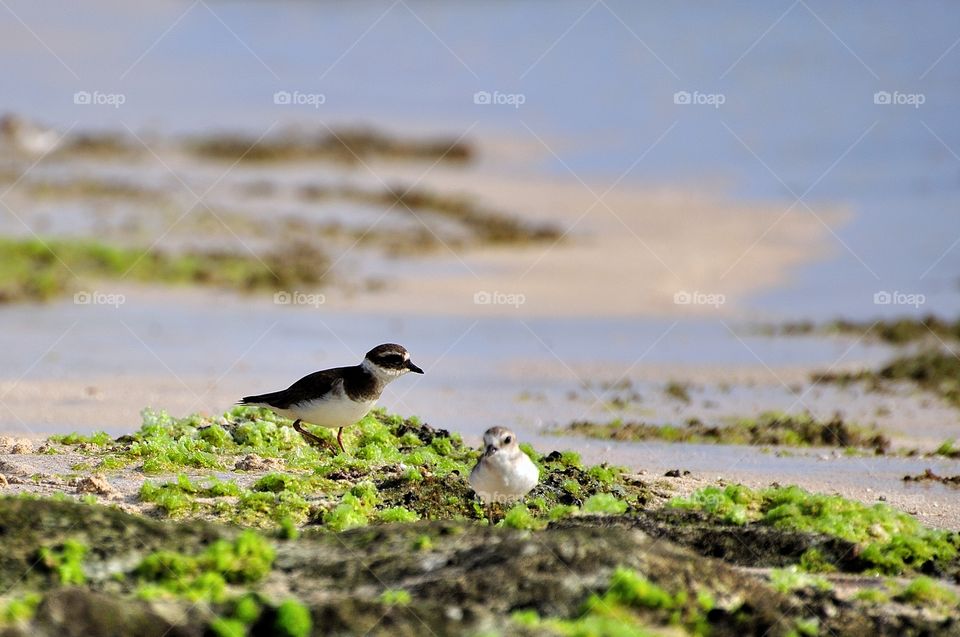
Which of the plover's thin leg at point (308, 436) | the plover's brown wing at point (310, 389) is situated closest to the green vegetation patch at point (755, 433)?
the plover's thin leg at point (308, 436)

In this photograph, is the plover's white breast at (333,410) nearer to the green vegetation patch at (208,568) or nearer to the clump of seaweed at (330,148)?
the green vegetation patch at (208,568)

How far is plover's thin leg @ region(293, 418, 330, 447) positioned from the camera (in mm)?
12156

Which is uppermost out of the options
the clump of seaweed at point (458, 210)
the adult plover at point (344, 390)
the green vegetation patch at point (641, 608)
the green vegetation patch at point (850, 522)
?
the clump of seaweed at point (458, 210)

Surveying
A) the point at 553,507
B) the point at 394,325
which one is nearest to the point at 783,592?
the point at 553,507

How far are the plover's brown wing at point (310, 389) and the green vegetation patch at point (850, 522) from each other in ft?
10.2

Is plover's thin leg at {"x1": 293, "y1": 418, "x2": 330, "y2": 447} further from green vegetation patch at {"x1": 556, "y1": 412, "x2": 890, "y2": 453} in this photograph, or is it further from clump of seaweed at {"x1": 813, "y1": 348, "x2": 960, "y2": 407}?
clump of seaweed at {"x1": 813, "y1": 348, "x2": 960, "y2": 407}

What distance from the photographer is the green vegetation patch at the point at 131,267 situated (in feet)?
85.0

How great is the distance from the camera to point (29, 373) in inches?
709

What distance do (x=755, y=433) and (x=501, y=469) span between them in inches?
245

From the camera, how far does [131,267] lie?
A: 26984 mm

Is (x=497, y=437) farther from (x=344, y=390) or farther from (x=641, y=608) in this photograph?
(x=344, y=390)

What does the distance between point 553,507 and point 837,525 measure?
2073mm

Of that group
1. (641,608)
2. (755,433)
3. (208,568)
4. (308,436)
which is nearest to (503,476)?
(641,608)

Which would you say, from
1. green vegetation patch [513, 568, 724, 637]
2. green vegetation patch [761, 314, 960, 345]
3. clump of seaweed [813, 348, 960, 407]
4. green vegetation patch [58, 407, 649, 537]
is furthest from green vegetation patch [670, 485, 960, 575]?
green vegetation patch [761, 314, 960, 345]
